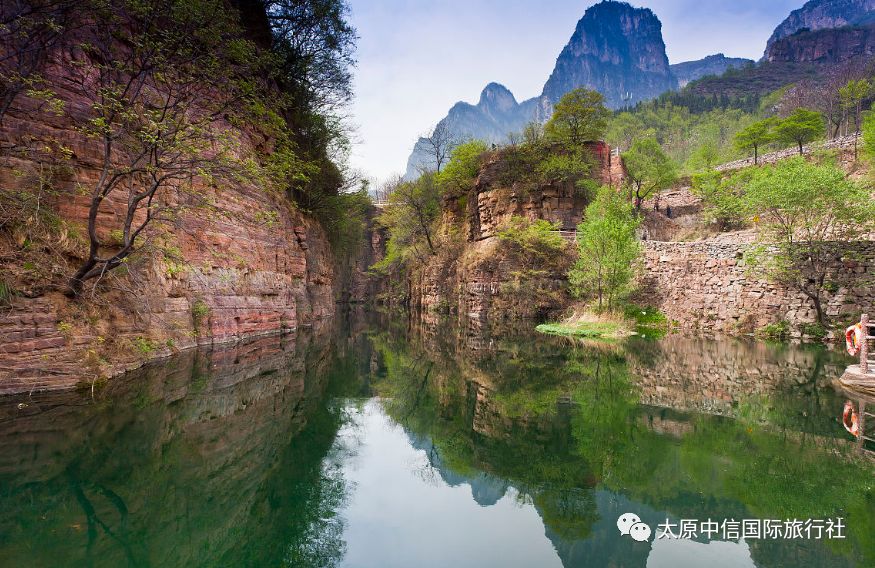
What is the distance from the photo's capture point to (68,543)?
3686mm

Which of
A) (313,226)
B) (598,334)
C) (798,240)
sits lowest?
(598,334)

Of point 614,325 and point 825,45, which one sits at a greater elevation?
point 825,45

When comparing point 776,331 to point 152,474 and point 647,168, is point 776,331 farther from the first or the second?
point 152,474

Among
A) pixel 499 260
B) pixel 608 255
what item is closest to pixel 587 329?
pixel 608 255

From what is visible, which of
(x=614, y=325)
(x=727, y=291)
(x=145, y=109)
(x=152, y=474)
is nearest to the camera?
Answer: (x=152, y=474)

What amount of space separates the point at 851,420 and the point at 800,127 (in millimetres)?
47444

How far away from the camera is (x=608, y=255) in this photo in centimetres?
2405

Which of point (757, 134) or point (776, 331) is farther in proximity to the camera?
point (757, 134)

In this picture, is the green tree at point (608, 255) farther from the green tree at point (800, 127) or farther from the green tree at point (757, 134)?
the green tree at point (800, 127)

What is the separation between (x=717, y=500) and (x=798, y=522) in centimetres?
67

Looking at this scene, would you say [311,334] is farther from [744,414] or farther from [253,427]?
[744,414]

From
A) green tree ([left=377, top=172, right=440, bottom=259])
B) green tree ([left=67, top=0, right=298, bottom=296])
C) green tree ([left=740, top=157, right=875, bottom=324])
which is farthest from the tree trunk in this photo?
green tree ([left=377, top=172, right=440, bottom=259])

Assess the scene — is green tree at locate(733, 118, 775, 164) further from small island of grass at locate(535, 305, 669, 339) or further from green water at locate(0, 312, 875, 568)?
green water at locate(0, 312, 875, 568)

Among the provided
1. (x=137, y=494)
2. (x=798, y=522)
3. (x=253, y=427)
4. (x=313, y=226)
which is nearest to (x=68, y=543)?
(x=137, y=494)
